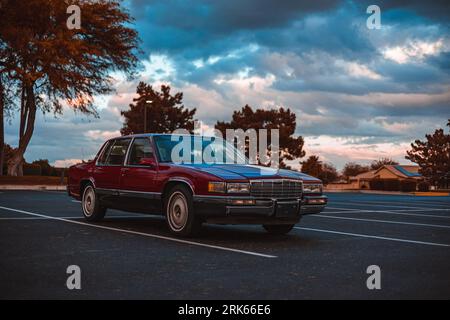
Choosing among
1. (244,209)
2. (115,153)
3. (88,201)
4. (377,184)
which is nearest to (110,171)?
(115,153)

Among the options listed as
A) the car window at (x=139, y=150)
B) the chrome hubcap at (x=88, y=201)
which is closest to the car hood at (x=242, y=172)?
the car window at (x=139, y=150)

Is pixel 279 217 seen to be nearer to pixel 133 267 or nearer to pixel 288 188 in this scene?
pixel 288 188

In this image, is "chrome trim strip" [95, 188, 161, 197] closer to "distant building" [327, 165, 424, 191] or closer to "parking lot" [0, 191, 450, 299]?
"parking lot" [0, 191, 450, 299]

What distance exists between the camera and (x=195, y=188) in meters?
8.41

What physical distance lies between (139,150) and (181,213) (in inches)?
75.4

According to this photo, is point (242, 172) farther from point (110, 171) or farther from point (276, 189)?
point (110, 171)

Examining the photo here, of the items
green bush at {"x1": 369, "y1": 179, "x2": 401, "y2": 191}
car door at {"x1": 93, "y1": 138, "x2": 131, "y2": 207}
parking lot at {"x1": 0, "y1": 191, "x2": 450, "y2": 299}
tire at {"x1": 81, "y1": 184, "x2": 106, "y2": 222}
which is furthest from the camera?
green bush at {"x1": 369, "y1": 179, "x2": 401, "y2": 191}

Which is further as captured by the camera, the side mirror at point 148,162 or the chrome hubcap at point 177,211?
the side mirror at point 148,162

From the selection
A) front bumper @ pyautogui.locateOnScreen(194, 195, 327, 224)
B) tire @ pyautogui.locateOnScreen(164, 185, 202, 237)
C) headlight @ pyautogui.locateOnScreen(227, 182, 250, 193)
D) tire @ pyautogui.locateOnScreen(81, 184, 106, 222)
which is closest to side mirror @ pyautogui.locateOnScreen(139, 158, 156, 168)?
tire @ pyautogui.locateOnScreen(164, 185, 202, 237)

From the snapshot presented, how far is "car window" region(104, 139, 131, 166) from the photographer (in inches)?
414

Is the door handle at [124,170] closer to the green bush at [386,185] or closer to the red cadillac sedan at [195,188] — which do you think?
the red cadillac sedan at [195,188]

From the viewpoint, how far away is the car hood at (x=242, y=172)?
27.6ft

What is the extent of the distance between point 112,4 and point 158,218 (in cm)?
2701

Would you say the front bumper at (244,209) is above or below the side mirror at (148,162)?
below
